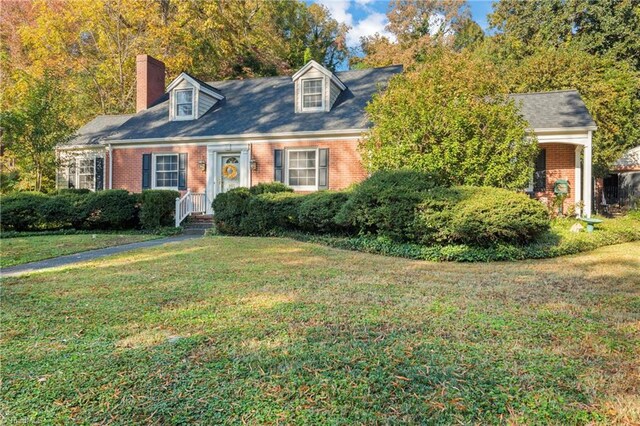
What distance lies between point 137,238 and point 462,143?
28.6 ft

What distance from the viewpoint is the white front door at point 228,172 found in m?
15.0

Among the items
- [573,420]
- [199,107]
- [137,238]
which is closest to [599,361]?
[573,420]

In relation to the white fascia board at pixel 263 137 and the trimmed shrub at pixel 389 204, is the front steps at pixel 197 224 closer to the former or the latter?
the white fascia board at pixel 263 137

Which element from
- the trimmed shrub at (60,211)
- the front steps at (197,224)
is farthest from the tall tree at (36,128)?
the front steps at (197,224)

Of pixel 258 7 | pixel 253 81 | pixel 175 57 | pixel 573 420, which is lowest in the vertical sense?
pixel 573 420

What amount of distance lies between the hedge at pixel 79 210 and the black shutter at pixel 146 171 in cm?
284

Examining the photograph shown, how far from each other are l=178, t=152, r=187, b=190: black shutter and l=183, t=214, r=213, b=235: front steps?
154cm

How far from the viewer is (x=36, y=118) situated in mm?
13914

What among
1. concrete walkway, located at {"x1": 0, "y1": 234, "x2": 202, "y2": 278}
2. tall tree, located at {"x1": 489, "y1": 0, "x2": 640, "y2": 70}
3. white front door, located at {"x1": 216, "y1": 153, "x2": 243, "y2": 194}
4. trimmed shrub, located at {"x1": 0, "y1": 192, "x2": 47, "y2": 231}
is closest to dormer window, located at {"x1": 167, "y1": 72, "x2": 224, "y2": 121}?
white front door, located at {"x1": 216, "y1": 153, "x2": 243, "y2": 194}

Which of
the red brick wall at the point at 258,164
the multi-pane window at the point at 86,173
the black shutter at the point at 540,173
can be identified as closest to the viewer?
the black shutter at the point at 540,173

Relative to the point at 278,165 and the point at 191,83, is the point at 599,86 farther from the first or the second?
the point at 191,83

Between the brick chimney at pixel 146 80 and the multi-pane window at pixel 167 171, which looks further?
the brick chimney at pixel 146 80

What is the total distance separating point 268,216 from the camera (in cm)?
1081

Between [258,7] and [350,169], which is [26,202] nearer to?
[350,169]
